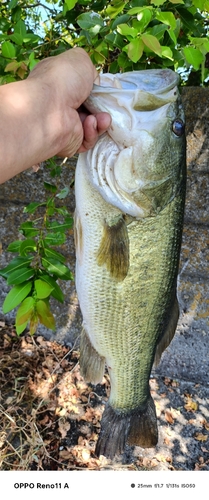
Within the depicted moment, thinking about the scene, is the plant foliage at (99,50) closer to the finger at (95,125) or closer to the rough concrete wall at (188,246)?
the finger at (95,125)

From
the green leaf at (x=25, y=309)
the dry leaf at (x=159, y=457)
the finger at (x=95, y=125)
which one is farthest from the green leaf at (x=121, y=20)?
the dry leaf at (x=159, y=457)

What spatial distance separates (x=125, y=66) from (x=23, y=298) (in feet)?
3.55

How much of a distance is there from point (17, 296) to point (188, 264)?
1.71m

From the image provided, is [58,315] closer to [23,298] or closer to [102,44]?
[23,298]

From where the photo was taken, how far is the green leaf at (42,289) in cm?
165

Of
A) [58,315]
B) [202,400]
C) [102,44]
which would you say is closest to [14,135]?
[102,44]

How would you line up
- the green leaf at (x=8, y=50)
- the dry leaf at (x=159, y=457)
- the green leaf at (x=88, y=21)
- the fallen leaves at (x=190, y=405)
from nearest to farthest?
the green leaf at (x=88, y=21)
the green leaf at (x=8, y=50)
the dry leaf at (x=159, y=457)
the fallen leaves at (x=190, y=405)

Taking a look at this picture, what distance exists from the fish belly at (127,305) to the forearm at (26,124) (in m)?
0.23

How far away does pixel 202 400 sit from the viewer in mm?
3320

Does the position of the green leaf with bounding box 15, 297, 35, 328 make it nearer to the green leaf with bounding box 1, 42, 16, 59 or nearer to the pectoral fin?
the pectoral fin

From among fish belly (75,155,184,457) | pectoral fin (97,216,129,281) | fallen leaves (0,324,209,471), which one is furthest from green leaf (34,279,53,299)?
fallen leaves (0,324,209,471)

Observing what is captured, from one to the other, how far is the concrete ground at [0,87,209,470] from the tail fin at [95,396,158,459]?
4.05 ft

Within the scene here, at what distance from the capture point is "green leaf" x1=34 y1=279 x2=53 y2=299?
1654mm

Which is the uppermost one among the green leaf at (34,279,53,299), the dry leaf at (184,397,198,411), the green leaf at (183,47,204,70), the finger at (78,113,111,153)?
the green leaf at (183,47,204,70)
